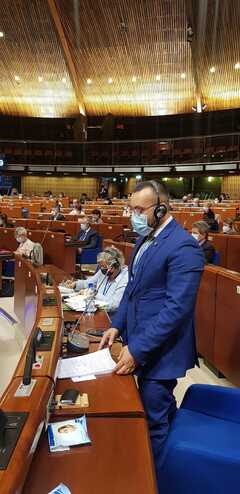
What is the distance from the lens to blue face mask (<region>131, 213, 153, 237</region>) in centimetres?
231

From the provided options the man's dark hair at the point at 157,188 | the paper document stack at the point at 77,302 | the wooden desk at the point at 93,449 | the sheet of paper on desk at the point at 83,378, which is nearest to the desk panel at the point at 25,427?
the wooden desk at the point at 93,449

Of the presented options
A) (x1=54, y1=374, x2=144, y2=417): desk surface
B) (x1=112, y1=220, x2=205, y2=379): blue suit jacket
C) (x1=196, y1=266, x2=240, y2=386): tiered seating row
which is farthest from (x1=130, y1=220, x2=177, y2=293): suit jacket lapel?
(x1=196, y1=266, x2=240, y2=386): tiered seating row

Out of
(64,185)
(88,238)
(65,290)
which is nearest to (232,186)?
(64,185)

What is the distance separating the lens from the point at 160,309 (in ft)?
7.13

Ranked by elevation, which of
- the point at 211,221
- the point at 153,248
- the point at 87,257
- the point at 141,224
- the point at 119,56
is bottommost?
the point at 87,257

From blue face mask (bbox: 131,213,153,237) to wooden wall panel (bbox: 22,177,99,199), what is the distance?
2582cm

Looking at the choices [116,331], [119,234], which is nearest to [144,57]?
[119,234]

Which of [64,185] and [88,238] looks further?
[64,185]

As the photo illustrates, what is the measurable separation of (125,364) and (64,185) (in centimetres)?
2669

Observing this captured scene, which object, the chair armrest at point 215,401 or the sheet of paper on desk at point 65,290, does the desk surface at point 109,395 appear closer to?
the chair armrest at point 215,401

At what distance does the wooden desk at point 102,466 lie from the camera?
4.42ft

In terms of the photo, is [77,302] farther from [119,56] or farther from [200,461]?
[119,56]

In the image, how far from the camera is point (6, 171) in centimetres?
2741

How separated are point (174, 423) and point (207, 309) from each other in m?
2.30
